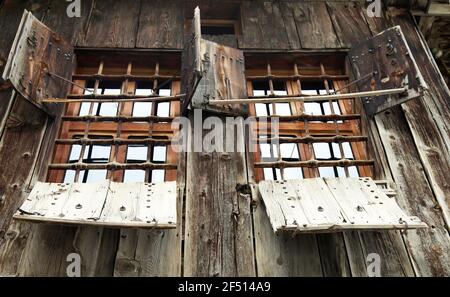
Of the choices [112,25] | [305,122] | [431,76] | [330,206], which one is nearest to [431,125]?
[431,76]

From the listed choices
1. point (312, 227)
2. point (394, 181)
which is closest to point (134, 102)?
point (312, 227)

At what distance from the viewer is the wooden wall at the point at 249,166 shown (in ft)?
9.50

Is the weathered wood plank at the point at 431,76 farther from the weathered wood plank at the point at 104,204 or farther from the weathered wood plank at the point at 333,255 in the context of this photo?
the weathered wood plank at the point at 104,204

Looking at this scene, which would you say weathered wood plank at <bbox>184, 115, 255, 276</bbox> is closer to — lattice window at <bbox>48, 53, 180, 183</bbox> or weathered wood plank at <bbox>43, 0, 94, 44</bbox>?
lattice window at <bbox>48, 53, 180, 183</bbox>

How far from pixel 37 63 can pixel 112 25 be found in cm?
128

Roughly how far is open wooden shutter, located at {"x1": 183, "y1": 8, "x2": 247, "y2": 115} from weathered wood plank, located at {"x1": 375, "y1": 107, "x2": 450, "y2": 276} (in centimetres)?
150

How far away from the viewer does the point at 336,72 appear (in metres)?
4.55

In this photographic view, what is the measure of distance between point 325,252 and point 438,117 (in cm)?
209

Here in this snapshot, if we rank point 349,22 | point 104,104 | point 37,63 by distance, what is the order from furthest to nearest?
point 349,22 < point 104,104 < point 37,63

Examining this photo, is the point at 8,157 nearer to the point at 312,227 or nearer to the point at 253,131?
the point at 253,131

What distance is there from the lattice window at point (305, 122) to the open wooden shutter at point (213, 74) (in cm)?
25

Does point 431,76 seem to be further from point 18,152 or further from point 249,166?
point 18,152

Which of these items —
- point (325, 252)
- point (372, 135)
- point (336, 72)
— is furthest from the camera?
point (336, 72)

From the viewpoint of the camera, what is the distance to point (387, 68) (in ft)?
12.5
